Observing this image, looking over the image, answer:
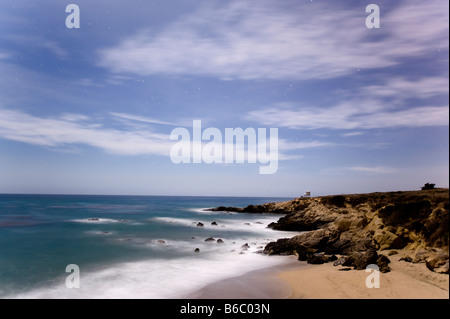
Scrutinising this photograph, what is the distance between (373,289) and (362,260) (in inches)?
104

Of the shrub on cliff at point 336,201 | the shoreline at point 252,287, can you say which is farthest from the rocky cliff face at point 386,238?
the shrub on cliff at point 336,201

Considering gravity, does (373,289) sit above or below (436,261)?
below

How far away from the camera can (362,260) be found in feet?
41.1

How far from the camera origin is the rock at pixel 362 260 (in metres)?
12.3

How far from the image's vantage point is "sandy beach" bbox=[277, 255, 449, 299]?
9.41 meters

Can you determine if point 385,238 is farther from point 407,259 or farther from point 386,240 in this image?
point 407,259

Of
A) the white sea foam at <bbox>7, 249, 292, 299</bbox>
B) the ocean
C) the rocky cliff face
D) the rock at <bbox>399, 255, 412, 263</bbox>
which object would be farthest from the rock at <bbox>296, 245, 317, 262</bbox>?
the rock at <bbox>399, 255, 412, 263</bbox>

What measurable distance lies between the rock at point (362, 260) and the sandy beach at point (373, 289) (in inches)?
16.6

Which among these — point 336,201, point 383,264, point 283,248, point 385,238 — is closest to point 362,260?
point 383,264

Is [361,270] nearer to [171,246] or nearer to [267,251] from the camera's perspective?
[267,251]

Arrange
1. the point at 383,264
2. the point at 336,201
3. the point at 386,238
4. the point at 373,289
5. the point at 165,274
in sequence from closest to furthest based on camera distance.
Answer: the point at 373,289, the point at 383,264, the point at 386,238, the point at 165,274, the point at 336,201

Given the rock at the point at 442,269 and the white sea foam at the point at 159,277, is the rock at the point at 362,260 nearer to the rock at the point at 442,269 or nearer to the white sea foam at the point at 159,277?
the rock at the point at 442,269

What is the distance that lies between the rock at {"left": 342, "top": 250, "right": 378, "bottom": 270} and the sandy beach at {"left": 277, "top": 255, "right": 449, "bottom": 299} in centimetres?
42
